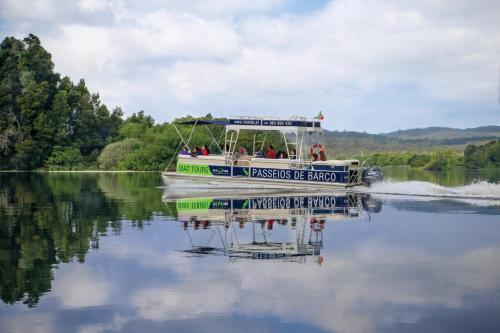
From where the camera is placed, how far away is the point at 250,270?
556 inches

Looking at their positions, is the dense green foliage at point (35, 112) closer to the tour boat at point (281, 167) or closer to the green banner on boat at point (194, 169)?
the green banner on boat at point (194, 169)

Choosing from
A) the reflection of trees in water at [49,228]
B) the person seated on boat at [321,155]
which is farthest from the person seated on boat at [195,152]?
the person seated on boat at [321,155]

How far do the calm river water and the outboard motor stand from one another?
12.5 meters

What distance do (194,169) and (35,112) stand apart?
172 feet

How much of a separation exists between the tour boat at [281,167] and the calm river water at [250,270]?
11.9 m

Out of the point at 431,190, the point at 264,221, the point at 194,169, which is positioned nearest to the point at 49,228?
the point at 264,221

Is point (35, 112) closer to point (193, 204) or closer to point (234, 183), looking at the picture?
point (234, 183)

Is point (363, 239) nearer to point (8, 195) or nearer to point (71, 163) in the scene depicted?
point (8, 195)

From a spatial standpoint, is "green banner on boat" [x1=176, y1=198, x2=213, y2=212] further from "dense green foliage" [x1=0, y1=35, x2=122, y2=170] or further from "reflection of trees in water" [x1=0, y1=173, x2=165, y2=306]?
"dense green foliage" [x1=0, y1=35, x2=122, y2=170]

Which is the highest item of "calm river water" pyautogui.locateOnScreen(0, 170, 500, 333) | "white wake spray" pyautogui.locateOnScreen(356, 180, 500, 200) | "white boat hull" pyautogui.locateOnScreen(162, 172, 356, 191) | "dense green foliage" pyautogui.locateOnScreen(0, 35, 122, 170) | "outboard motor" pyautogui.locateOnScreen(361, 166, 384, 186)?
"dense green foliage" pyautogui.locateOnScreen(0, 35, 122, 170)

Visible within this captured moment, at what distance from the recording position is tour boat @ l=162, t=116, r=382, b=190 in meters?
38.6

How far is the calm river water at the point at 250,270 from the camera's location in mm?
10594

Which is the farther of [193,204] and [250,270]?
[193,204]

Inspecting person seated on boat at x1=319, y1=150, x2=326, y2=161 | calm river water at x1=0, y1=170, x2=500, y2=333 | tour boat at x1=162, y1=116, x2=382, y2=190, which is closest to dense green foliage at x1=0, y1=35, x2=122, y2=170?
tour boat at x1=162, y1=116, x2=382, y2=190
